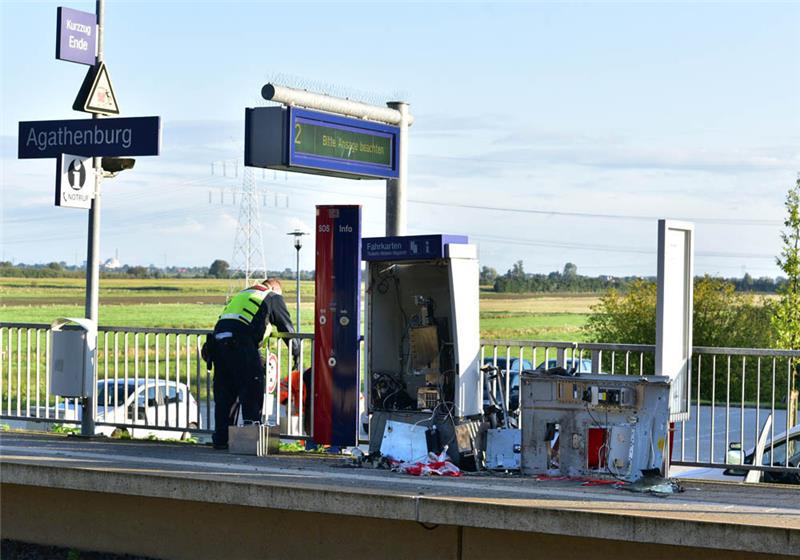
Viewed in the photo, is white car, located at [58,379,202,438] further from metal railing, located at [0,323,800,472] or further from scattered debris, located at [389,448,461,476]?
scattered debris, located at [389,448,461,476]

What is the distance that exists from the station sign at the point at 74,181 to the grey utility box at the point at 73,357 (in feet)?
4.08

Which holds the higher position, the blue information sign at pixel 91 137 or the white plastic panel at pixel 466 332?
the blue information sign at pixel 91 137

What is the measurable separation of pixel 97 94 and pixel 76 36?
0.64m

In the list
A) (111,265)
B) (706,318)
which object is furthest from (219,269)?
(706,318)

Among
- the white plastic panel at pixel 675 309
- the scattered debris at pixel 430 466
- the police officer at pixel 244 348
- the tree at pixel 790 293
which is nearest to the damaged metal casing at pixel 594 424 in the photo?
the white plastic panel at pixel 675 309

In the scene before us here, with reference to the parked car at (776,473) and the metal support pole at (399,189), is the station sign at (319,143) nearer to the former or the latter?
the metal support pole at (399,189)

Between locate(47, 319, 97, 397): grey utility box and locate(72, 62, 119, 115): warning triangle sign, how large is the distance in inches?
89.5

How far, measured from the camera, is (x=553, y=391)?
10.2 m

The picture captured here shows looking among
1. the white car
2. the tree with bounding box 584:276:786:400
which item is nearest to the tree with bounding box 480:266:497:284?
the tree with bounding box 584:276:786:400

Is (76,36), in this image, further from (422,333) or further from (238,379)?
(422,333)

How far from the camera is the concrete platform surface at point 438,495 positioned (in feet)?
25.4

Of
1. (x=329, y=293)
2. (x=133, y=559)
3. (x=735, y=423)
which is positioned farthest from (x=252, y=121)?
(x=735, y=423)

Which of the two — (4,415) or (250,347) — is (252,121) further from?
(4,415)

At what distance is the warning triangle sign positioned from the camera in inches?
533
